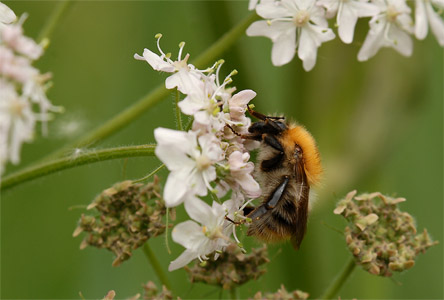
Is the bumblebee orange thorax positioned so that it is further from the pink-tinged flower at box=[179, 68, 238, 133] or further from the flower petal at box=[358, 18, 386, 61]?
the flower petal at box=[358, 18, 386, 61]

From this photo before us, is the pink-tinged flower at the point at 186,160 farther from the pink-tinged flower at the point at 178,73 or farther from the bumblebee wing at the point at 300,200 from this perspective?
the bumblebee wing at the point at 300,200

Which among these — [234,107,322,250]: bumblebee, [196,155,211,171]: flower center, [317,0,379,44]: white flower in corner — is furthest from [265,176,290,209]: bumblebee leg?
[317,0,379,44]: white flower in corner

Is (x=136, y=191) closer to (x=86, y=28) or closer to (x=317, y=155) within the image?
(x=317, y=155)

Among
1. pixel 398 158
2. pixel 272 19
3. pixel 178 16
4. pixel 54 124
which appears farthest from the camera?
pixel 398 158

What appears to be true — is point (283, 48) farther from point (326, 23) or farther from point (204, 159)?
point (204, 159)

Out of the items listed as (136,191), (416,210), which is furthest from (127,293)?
(416,210)

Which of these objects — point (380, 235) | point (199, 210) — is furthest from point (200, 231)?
point (380, 235)
